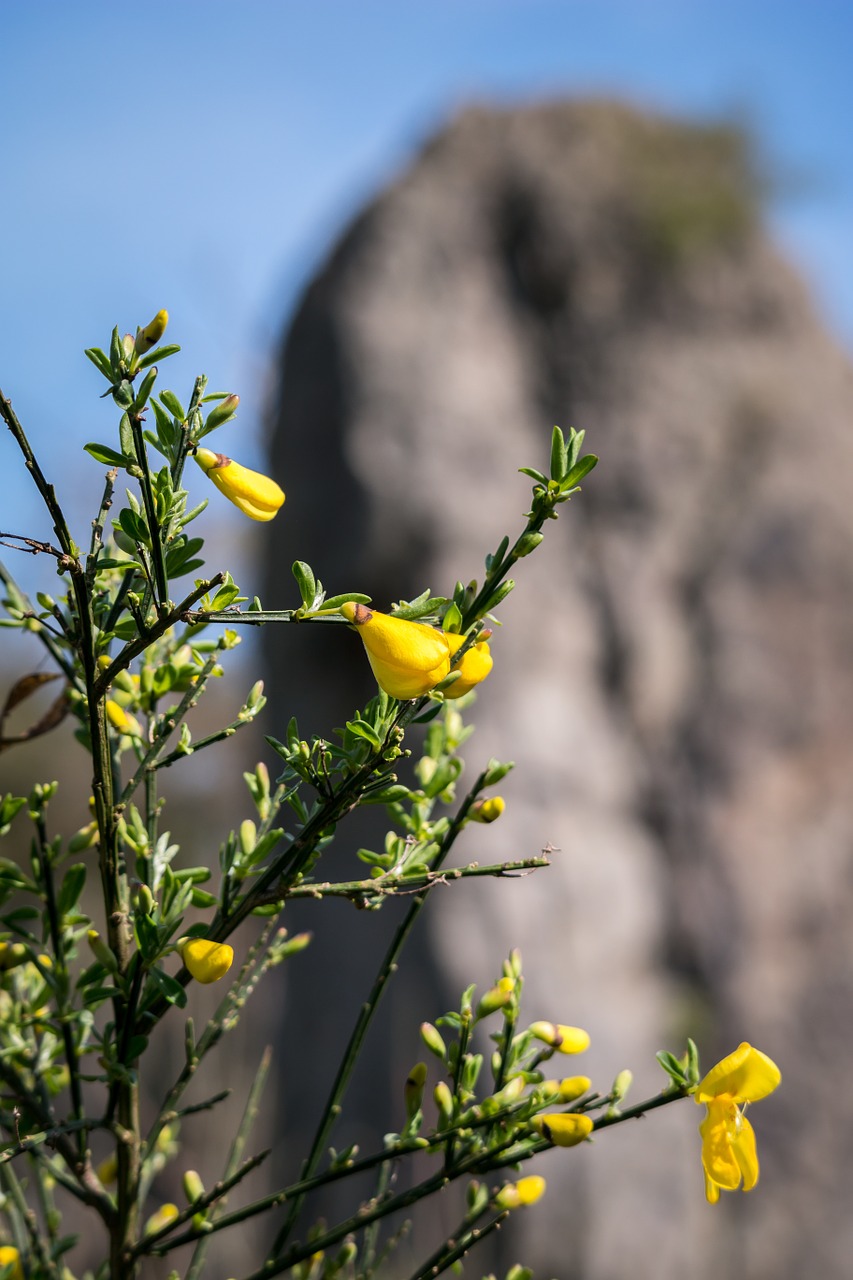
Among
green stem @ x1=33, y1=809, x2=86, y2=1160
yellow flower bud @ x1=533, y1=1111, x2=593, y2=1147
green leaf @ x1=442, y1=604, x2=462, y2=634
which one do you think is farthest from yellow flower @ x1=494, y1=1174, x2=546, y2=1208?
green leaf @ x1=442, y1=604, x2=462, y2=634

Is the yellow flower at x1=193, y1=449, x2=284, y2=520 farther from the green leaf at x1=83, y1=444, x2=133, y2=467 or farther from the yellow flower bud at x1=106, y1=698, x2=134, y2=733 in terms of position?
the yellow flower bud at x1=106, y1=698, x2=134, y2=733

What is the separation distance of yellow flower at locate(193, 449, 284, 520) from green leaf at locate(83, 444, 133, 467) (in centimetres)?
3

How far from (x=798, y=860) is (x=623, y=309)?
1.81 meters

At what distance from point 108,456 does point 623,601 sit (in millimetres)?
3040

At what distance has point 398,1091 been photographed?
108 inches

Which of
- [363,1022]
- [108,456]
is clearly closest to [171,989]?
[363,1022]

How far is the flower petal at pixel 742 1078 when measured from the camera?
1.57 ft

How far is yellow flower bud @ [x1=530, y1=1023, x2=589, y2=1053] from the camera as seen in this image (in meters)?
0.55

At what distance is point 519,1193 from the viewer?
60 centimetres

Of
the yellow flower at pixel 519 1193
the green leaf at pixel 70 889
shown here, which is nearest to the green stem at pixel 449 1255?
the yellow flower at pixel 519 1193

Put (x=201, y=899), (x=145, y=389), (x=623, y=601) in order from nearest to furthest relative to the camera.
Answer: (x=145, y=389) < (x=201, y=899) < (x=623, y=601)

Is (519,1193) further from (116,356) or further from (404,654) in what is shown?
(116,356)

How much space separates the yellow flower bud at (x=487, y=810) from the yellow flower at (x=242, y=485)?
182mm

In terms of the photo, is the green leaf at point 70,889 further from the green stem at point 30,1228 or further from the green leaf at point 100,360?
the green leaf at point 100,360
